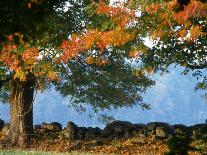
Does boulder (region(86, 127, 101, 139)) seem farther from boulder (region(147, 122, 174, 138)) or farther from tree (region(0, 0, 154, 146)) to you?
boulder (region(147, 122, 174, 138))

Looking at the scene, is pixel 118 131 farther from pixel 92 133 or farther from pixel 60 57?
pixel 60 57

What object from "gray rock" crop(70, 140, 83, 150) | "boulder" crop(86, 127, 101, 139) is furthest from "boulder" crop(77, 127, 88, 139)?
"gray rock" crop(70, 140, 83, 150)

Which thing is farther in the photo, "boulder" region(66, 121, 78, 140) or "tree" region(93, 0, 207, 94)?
"boulder" region(66, 121, 78, 140)

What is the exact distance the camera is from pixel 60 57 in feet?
86.3

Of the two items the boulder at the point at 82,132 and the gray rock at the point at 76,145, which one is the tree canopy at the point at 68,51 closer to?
the boulder at the point at 82,132

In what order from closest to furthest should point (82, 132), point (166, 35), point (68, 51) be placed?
point (166, 35), point (68, 51), point (82, 132)

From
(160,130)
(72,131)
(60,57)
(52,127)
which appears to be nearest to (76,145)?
(72,131)

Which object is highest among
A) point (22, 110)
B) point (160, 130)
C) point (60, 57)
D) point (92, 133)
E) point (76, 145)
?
point (60, 57)

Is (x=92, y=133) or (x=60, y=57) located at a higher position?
(x=60, y=57)

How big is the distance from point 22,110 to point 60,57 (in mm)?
8115

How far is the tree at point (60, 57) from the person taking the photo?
15633mm

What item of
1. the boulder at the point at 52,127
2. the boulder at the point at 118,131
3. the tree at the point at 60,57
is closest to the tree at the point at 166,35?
the tree at the point at 60,57

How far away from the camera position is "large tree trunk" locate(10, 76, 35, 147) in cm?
3262

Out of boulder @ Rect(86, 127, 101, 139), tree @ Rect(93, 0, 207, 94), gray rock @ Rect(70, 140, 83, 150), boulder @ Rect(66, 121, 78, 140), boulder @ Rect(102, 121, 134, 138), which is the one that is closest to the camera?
tree @ Rect(93, 0, 207, 94)
